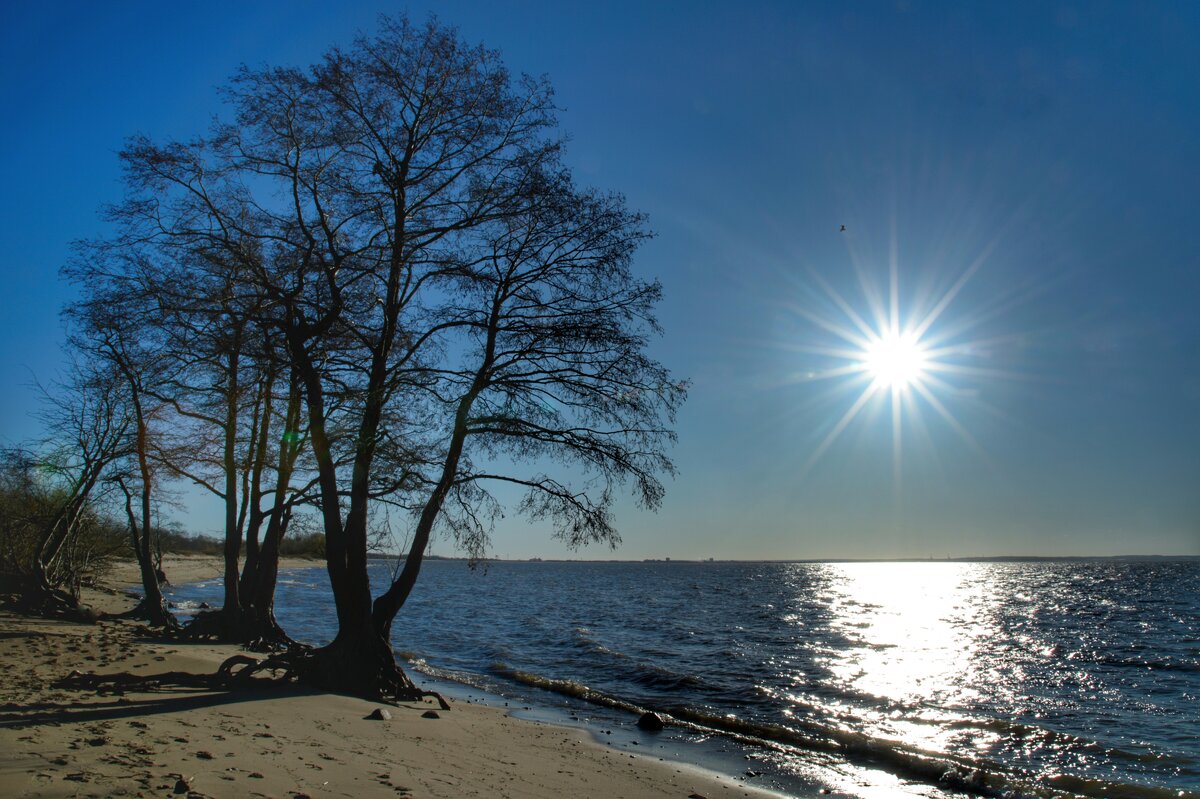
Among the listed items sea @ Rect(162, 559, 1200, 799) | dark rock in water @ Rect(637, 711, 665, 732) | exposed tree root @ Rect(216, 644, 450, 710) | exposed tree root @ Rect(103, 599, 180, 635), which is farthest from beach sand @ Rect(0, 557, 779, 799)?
exposed tree root @ Rect(103, 599, 180, 635)

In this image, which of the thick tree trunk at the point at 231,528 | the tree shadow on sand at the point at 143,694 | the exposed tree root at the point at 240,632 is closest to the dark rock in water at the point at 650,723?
the tree shadow on sand at the point at 143,694

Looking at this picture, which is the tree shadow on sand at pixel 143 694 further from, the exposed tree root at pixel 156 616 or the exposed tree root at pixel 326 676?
the exposed tree root at pixel 156 616

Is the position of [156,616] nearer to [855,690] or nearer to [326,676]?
[326,676]

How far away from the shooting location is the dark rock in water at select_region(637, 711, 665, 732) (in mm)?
15578

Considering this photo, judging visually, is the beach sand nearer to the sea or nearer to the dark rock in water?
the dark rock in water

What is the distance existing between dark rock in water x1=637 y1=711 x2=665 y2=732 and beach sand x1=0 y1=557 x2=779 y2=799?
187cm

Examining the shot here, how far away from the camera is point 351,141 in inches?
496

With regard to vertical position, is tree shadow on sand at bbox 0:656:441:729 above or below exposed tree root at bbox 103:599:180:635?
above

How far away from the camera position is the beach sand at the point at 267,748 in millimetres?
6719

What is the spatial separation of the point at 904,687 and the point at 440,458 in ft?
58.1

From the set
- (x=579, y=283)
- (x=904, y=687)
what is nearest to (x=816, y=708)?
(x=904, y=687)

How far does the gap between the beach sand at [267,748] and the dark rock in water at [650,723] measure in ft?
6.15

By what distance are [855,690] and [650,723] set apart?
923cm

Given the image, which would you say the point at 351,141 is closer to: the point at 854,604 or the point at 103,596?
the point at 103,596
